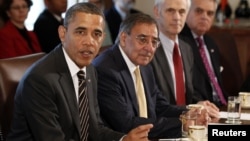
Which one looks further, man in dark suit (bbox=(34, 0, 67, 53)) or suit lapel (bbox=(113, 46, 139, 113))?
man in dark suit (bbox=(34, 0, 67, 53))

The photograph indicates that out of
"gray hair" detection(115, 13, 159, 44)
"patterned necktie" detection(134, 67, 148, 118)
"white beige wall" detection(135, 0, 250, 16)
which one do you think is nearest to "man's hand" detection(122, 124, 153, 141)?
"patterned necktie" detection(134, 67, 148, 118)

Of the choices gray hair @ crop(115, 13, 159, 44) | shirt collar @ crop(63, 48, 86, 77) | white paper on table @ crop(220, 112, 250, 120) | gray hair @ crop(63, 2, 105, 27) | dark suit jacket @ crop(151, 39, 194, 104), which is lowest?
white paper on table @ crop(220, 112, 250, 120)

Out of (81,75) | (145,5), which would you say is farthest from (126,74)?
(145,5)

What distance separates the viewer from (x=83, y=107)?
2.50 metres

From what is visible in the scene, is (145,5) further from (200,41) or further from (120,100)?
(120,100)

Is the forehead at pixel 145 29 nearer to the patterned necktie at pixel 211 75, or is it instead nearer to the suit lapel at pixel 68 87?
the suit lapel at pixel 68 87

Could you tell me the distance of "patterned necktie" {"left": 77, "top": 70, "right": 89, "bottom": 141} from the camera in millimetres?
2486

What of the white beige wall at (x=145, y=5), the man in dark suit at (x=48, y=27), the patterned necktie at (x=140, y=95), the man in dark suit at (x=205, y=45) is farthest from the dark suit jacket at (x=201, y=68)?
the white beige wall at (x=145, y=5)

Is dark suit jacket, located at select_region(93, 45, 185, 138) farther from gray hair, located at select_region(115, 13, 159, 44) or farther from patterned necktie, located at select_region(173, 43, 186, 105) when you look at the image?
patterned necktie, located at select_region(173, 43, 186, 105)

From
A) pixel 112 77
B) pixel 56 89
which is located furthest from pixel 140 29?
pixel 56 89

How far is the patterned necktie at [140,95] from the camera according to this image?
2.91m

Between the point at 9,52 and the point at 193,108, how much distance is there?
195 cm

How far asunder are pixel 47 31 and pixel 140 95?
195cm

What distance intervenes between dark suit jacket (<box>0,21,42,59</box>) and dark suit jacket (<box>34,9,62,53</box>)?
22 cm
